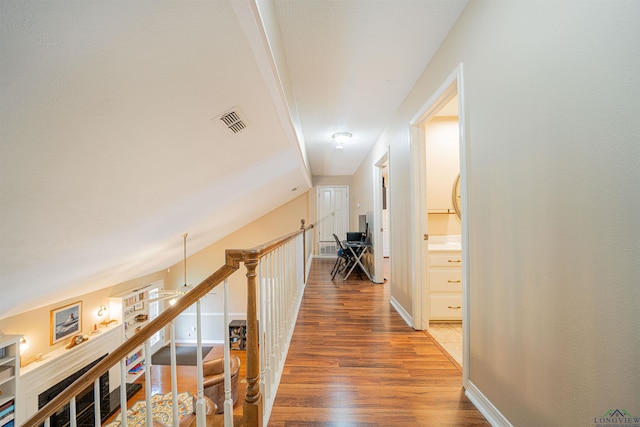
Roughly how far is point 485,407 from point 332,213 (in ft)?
20.2

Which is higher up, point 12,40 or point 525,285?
point 12,40

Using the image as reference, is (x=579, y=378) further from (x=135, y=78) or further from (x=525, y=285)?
(x=135, y=78)

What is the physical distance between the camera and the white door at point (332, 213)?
748cm

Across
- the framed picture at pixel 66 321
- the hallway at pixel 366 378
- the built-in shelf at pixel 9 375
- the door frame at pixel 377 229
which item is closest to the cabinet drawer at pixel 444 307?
the hallway at pixel 366 378

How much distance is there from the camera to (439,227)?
3.40 meters

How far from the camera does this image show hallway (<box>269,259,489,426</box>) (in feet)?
4.96

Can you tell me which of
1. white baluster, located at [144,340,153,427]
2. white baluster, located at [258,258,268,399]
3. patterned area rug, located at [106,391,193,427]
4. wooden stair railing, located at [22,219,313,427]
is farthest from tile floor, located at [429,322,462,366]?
patterned area rug, located at [106,391,193,427]

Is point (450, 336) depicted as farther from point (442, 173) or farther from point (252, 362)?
point (252, 362)

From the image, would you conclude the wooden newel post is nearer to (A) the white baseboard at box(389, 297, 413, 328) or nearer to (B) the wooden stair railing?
(B) the wooden stair railing

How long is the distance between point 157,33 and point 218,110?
2.12ft

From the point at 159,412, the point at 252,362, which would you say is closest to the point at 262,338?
the point at 252,362

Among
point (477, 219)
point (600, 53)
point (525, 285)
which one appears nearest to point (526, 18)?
point (600, 53)

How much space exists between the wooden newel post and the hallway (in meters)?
0.30

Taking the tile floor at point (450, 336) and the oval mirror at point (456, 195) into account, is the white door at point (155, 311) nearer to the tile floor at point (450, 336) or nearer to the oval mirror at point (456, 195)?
the tile floor at point (450, 336)
